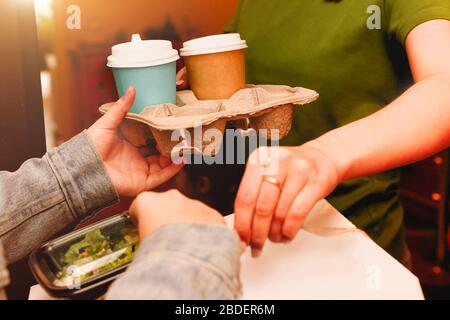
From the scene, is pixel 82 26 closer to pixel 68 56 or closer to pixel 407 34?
pixel 68 56

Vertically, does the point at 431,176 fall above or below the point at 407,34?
below

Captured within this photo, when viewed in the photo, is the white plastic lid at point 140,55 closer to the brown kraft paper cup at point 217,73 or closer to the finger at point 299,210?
the brown kraft paper cup at point 217,73

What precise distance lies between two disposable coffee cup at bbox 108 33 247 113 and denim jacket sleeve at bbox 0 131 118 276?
0.47 feet

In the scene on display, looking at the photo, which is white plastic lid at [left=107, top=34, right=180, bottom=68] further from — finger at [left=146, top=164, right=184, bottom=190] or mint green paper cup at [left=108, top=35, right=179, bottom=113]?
finger at [left=146, top=164, right=184, bottom=190]

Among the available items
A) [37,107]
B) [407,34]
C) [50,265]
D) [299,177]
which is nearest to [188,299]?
[299,177]

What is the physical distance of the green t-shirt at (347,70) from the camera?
2.77ft

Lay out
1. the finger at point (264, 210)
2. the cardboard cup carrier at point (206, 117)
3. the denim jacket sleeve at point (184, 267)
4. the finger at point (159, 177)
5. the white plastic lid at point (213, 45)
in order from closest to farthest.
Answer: the denim jacket sleeve at point (184, 267)
the finger at point (264, 210)
the cardboard cup carrier at point (206, 117)
the white plastic lid at point (213, 45)
the finger at point (159, 177)

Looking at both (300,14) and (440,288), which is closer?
(300,14)

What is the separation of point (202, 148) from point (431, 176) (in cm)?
182

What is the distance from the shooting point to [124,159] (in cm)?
91

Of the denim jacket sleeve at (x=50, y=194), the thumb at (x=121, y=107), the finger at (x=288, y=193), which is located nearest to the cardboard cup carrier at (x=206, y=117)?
the thumb at (x=121, y=107)

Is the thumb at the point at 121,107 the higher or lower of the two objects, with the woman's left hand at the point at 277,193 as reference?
higher

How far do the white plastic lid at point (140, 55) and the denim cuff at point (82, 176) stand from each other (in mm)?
152

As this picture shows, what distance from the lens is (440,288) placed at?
2.04 meters
